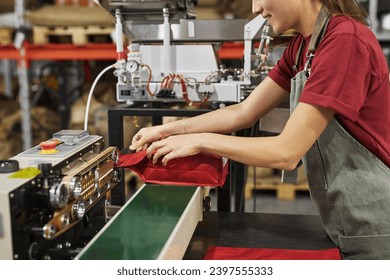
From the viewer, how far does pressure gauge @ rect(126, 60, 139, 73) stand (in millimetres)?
1779

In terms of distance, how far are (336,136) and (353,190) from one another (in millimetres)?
137

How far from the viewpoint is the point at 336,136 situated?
1.20m

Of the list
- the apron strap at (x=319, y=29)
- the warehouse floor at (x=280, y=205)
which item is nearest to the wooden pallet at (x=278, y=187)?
the warehouse floor at (x=280, y=205)

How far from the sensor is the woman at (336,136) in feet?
3.61

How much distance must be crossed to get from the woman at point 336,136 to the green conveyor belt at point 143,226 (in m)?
0.09

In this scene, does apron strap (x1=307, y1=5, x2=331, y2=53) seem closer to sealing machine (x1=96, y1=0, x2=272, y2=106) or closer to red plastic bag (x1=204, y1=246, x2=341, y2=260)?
red plastic bag (x1=204, y1=246, x2=341, y2=260)

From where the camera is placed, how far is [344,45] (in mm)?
1108

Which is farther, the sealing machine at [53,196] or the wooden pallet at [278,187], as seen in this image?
the wooden pallet at [278,187]

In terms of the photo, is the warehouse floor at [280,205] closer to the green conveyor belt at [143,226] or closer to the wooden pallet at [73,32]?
the wooden pallet at [73,32]

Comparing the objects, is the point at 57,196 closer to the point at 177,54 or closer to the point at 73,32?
the point at 177,54

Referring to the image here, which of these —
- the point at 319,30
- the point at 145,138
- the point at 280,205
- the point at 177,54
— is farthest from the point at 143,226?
the point at 280,205

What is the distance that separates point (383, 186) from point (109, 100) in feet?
9.34
